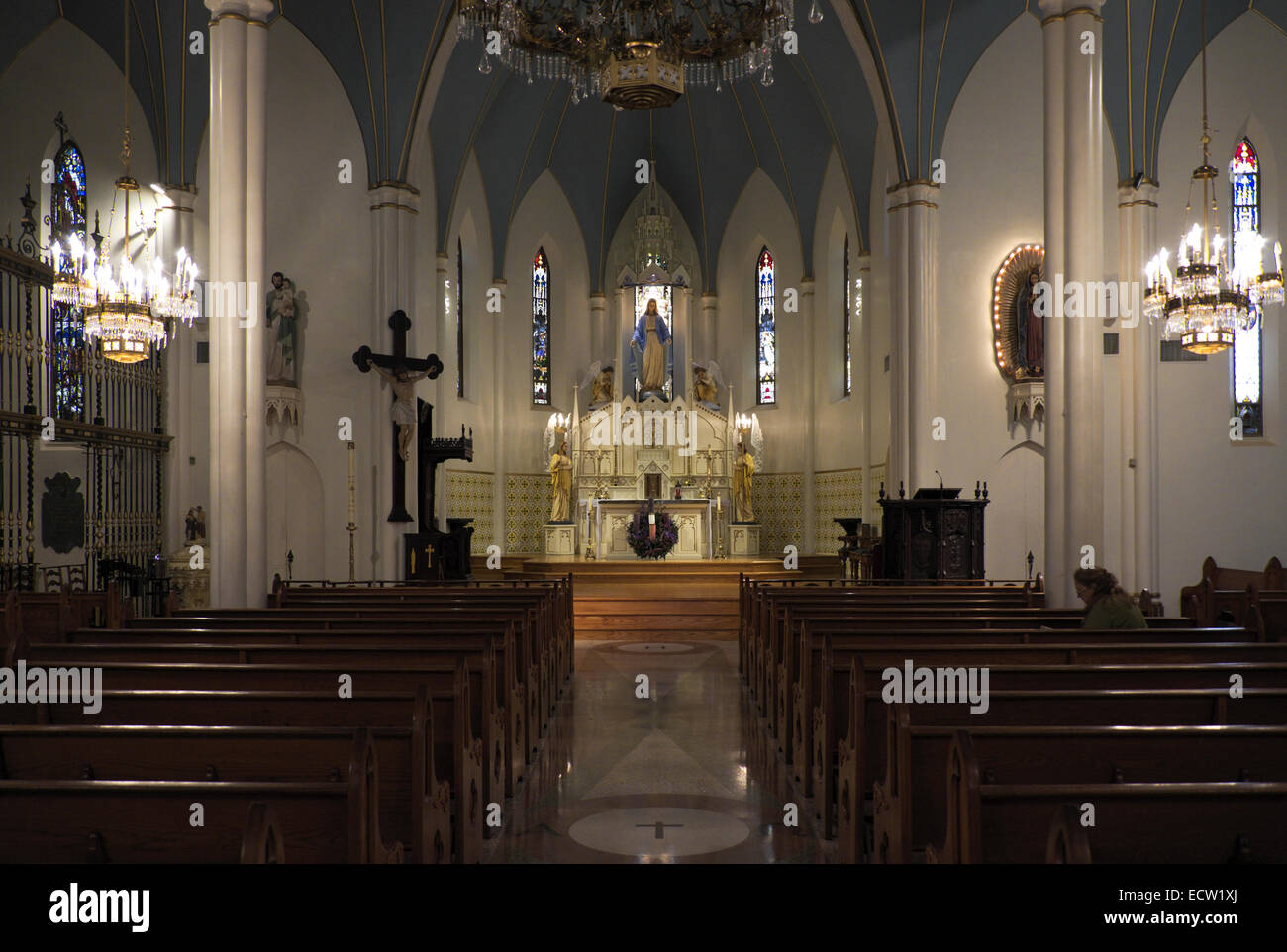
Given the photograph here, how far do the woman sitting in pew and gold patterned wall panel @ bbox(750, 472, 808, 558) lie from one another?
56.0ft

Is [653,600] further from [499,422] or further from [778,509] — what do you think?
[499,422]

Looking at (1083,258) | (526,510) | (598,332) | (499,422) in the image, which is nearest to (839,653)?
(1083,258)

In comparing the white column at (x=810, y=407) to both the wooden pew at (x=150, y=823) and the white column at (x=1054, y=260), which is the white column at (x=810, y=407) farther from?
the wooden pew at (x=150, y=823)

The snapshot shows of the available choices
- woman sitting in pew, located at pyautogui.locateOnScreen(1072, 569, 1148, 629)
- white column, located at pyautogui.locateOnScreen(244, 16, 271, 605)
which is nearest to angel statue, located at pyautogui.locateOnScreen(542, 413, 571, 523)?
white column, located at pyautogui.locateOnScreen(244, 16, 271, 605)

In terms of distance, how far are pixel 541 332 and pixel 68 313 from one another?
487 inches

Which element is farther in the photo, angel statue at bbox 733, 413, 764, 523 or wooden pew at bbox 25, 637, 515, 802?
angel statue at bbox 733, 413, 764, 523

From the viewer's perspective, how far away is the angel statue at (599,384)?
25.7 metres

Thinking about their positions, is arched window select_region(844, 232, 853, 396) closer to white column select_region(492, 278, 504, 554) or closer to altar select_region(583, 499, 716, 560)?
altar select_region(583, 499, 716, 560)

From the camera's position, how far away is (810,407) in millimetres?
24406

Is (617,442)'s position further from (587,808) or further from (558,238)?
(587,808)

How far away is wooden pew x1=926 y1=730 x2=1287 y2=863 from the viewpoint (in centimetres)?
311

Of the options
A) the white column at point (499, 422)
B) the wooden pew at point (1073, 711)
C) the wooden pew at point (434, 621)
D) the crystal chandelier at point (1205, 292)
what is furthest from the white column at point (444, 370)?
the wooden pew at point (1073, 711)

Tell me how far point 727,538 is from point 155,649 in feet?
60.5
